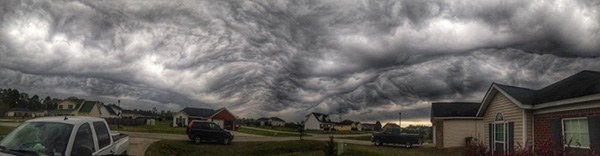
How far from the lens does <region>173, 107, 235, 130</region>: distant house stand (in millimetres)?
54781

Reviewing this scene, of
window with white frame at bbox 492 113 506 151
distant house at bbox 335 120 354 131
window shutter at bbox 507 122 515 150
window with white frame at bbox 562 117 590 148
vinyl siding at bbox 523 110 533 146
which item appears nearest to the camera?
window with white frame at bbox 562 117 590 148

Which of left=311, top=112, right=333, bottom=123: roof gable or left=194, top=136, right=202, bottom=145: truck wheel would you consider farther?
left=311, top=112, right=333, bottom=123: roof gable

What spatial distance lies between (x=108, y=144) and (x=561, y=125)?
1623 cm

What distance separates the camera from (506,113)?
20.8 metres

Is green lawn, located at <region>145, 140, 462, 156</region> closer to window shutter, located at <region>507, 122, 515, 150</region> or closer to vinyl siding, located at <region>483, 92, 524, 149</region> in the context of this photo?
vinyl siding, located at <region>483, 92, 524, 149</region>

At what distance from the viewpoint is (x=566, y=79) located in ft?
63.2

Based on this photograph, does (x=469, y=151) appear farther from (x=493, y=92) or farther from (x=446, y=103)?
(x=446, y=103)

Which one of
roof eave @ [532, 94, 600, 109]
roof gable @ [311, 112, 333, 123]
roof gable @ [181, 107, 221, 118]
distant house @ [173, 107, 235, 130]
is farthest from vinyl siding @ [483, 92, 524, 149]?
roof gable @ [311, 112, 333, 123]

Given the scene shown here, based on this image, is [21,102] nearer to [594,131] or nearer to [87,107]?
[87,107]

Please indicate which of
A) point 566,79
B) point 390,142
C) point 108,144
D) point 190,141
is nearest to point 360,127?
point 390,142

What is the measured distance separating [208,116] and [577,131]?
4633 centimetres

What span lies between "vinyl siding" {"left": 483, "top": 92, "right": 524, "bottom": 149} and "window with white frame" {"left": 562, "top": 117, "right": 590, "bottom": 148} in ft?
8.04

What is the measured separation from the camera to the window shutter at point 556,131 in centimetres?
1608

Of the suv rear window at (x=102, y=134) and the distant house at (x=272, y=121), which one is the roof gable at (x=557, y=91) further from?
the distant house at (x=272, y=121)
